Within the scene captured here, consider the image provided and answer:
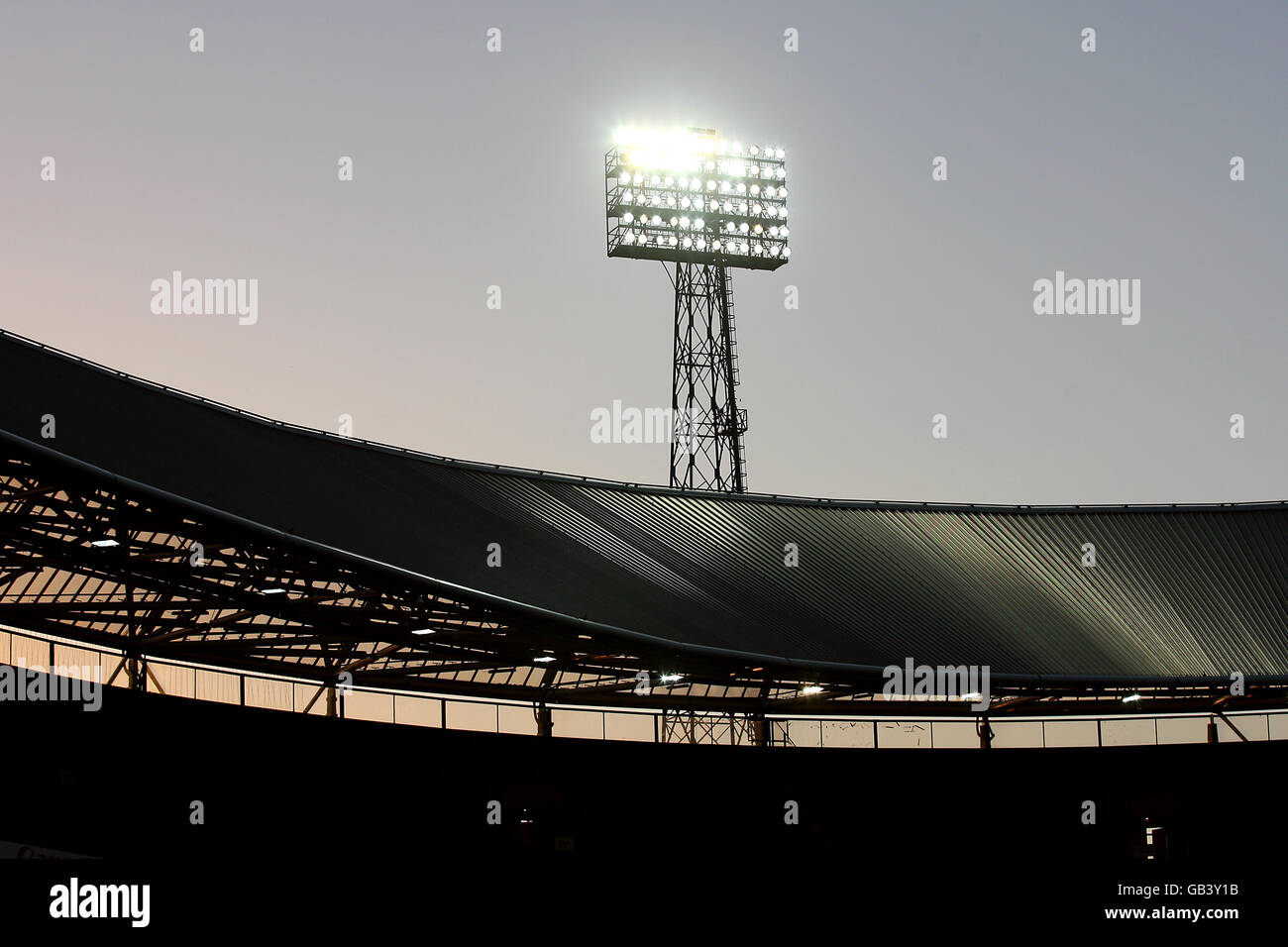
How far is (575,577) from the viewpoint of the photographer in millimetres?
36812

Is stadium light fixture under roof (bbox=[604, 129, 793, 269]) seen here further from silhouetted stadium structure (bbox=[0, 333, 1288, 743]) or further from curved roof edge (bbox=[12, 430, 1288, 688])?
curved roof edge (bbox=[12, 430, 1288, 688])

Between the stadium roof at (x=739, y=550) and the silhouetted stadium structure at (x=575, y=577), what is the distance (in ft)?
0.31

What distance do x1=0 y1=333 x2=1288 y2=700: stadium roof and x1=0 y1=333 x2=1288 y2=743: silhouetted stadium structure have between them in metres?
0.09

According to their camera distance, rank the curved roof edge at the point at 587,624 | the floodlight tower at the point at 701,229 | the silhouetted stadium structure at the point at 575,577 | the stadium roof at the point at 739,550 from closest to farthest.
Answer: the curved roof edge at the point at 587,624 < the silhouetted stadium structure at the point at 575,577 < the stadium roof at the point at 739,550 < the floodlight tower at the point at 701,229

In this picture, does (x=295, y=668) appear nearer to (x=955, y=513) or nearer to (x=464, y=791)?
(x=464, y=791)

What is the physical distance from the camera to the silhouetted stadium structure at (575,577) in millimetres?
31125

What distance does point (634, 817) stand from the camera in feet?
137

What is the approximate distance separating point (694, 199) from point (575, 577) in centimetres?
2531

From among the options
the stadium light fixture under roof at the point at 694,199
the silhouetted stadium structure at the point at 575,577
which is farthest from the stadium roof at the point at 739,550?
the stadium light fixture under roof at the point at 694,199

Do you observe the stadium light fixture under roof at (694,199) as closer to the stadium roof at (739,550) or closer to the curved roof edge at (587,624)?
the stadium roof at (739,550)

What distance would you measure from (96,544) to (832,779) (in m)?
21.9

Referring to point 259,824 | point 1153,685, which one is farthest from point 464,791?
point 1153,685

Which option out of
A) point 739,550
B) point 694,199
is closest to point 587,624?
point 739,550

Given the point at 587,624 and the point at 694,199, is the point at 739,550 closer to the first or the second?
the point at 587,624
